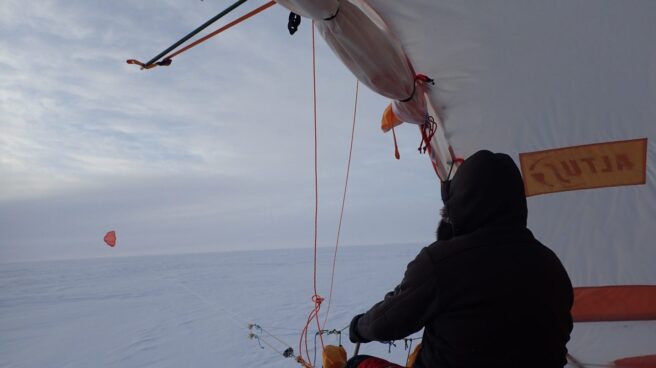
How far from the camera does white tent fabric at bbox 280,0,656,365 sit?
2205 millimetres

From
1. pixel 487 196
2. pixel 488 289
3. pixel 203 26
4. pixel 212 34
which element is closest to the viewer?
pixel 488 289

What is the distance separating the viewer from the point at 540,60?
7.81 feet

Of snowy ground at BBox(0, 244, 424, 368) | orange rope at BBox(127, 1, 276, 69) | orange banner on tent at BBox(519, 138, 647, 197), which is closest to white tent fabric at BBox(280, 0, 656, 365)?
orange banner on tent at BBox(519, 138, 647, 197)

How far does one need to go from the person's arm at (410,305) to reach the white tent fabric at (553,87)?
3.91 feet

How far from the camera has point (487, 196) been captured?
1.21m

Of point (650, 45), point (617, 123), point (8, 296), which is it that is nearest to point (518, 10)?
point (650, 45)

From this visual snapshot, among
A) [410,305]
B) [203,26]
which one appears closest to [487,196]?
[410,305]

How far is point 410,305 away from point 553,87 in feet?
6.40

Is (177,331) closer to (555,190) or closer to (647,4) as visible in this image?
(555,190)

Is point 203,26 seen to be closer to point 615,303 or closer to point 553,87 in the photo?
point 553,87

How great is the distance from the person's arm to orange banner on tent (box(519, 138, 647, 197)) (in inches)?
72.4

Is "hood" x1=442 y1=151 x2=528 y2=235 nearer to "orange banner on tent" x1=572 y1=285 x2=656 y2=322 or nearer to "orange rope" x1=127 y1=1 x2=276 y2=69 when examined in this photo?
"orange rope" x1=127 y1=1 x2=276 y2=69

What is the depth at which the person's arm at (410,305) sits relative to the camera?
116 centimetres

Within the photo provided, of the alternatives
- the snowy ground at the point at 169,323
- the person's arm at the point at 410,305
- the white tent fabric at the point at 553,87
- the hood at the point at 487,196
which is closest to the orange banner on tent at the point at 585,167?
the white tent fabric at the point at 553,87
